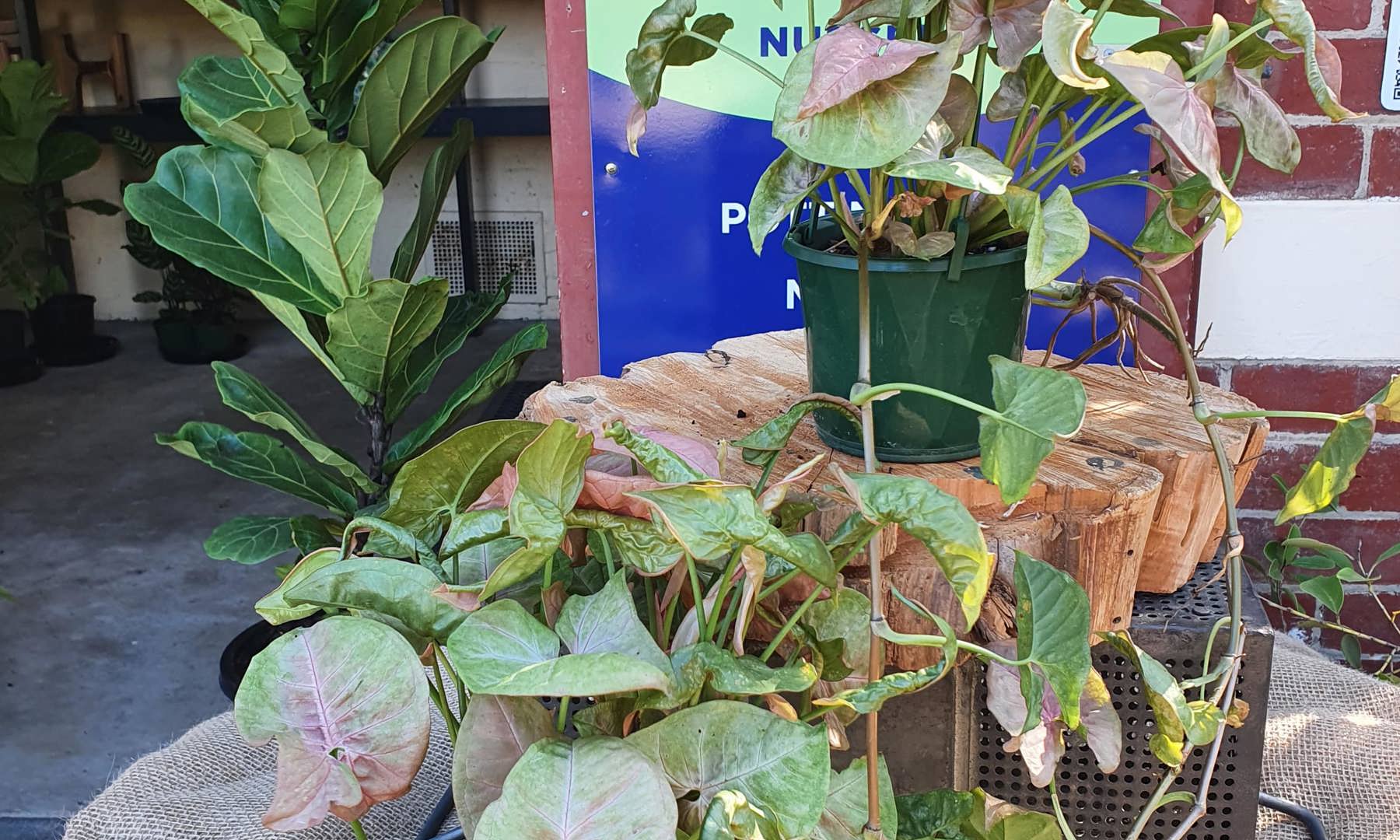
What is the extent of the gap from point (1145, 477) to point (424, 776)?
64 centimetres

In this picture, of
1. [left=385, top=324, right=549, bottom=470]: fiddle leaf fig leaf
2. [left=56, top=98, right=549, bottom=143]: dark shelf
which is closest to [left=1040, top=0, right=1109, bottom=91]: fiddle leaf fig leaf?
[left=385, top=324, right=549, bottom=470]: fiddle leaf fig leaf

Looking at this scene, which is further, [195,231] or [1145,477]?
[195,231]

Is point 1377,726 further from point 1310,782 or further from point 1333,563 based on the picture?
point 1333,563

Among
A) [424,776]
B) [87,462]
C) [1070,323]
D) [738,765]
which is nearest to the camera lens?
[738,765]

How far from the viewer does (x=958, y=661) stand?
69 centimetres

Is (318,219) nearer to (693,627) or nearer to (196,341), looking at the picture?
(693,627)

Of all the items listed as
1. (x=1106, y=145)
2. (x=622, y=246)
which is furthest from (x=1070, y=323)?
(x=622, y=246)

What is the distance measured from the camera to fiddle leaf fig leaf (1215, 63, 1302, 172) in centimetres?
58

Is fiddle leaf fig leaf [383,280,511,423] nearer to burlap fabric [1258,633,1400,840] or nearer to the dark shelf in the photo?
burlap fabric [1258,633,1400,840]

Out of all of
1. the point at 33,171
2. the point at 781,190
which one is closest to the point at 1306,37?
the point at 781,190

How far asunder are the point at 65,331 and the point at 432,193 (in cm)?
349

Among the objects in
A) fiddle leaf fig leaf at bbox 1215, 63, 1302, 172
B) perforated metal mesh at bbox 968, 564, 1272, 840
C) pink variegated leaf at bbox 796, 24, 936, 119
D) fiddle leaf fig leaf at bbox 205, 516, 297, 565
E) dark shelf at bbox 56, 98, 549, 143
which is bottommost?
fiddle leaf fig leaf at bbox 205, 516, 297, 565

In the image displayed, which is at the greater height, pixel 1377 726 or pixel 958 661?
pixel 958 661

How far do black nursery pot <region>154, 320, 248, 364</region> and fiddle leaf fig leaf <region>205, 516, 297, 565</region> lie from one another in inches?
120
